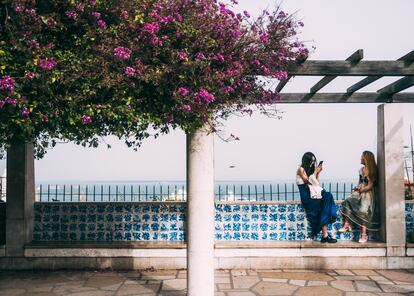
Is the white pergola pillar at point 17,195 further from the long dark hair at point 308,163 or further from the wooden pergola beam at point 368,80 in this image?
the wooden pergola beam at point 368,80

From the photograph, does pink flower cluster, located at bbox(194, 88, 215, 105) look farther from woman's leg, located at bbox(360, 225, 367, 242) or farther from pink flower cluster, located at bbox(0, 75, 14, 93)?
woman's leg, located at bbox(360, 225, 367, 242)

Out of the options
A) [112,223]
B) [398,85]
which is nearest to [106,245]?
[112,223]

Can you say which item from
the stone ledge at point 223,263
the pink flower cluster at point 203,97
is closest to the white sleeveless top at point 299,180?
the stone ledge at point 223,263

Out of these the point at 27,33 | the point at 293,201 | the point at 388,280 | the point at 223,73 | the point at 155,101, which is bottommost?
the point at 388,280

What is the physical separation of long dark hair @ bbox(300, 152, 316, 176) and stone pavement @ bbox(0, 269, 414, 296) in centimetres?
196

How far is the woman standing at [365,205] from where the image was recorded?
840cm

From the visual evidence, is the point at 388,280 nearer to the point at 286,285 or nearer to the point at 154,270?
the point at 286,285

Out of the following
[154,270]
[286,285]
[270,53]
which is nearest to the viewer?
[270,53]

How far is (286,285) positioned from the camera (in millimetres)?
7027

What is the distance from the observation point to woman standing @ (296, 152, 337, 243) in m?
8.31

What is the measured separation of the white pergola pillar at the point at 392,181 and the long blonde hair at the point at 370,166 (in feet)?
0.48

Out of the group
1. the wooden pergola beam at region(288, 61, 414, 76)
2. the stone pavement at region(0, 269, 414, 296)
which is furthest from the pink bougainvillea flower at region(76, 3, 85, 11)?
the stone pavement at region(0, 269, 414, 296)

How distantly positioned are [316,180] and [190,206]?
11.9 feet

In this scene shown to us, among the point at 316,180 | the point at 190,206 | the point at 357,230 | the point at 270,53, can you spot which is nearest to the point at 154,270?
the point at 190,206
